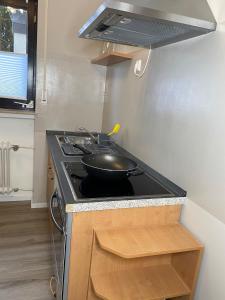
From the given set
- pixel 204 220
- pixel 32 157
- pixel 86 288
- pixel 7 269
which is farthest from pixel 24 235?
pixel 204 220

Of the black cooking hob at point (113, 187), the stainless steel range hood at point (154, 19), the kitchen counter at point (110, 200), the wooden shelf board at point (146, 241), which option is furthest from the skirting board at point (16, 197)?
the stainless steel range hood at point (154, 19)

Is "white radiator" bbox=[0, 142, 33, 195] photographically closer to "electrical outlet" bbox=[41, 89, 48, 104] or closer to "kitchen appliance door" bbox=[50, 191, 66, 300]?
"electrical outlet" bbox=[41, 89, 48, 104]

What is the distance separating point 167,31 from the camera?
1240 mm

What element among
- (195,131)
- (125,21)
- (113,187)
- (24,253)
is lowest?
(24,253)

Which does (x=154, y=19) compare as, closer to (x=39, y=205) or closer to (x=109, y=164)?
(x=109, y=164)

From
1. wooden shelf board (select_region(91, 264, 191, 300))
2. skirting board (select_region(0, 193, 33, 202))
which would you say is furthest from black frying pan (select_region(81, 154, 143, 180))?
skirting board (select_region(0, 193, 33, 202))

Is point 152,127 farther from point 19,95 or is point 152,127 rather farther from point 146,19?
point 19,95

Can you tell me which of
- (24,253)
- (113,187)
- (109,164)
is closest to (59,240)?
(113,187)

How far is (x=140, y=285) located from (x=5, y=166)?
2.02 m

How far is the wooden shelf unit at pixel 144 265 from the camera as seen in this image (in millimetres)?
1071

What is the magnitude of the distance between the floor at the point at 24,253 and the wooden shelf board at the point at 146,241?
0.88 m

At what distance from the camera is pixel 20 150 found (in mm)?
2783

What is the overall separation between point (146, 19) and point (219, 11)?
13.7 inches

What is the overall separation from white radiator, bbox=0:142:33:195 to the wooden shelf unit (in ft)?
6.08
